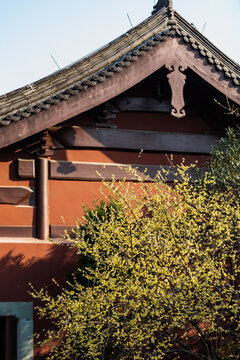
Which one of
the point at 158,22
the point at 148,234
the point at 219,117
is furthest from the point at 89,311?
the point at 158,22

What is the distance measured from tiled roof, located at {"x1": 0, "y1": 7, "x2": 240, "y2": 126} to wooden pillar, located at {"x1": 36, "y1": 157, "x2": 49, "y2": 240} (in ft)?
3.09

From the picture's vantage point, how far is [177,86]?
873 centimetres

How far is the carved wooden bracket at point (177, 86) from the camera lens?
869 centimetres

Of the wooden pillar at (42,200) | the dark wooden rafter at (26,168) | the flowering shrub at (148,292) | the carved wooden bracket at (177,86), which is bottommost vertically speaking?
the flowering shrub at (148,292)

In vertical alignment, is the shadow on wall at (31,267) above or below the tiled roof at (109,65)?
below

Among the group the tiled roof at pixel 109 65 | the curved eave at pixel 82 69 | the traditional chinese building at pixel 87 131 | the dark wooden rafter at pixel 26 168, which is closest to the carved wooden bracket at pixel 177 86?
the traditional chinese building at pixel 87 131

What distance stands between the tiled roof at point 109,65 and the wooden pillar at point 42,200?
3.09ft

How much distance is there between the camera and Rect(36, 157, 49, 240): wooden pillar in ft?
27.2

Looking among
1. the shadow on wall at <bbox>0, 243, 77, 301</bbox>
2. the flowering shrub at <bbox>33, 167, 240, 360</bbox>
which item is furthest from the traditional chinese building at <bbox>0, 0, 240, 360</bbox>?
the flowering shrub at <bbox>33, 167, 240, 360</bbox>

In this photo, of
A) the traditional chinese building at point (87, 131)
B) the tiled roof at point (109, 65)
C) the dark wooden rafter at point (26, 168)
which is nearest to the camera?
the traditional chinese building at point (87, 131)

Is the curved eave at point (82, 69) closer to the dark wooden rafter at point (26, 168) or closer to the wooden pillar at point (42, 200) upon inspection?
the dark wooden rafter at point (26, 168)

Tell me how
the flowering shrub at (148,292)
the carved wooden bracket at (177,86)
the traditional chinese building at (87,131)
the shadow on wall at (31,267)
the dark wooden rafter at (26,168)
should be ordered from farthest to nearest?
the carved wooden bracket at (177,86) → the dark wooden rafter at (26,168) → the traditional chinese building at (87,131) → the shadow on wall at (31,267) → the flowering shrub at (148,292)

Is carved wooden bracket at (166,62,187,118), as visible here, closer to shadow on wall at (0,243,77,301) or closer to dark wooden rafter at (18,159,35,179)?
dark wooden rafter at (18,159,35,179)

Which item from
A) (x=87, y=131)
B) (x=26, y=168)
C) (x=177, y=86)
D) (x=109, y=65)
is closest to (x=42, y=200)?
(x=26, y=168)
